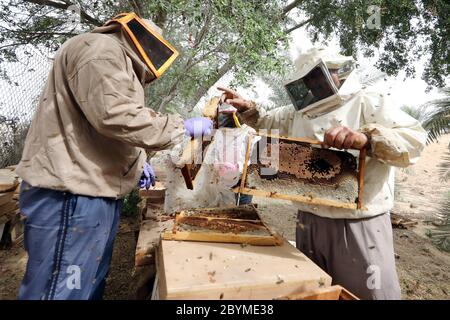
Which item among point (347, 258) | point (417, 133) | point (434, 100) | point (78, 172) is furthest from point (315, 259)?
point (434, 100)

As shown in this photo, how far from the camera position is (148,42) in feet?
7.06

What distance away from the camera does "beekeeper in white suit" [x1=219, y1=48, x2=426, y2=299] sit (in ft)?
6.53

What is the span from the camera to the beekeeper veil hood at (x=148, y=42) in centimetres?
209

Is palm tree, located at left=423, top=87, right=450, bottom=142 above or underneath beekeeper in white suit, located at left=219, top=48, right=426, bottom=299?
above

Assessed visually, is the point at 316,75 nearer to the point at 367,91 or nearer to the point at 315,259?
the point at 367,91

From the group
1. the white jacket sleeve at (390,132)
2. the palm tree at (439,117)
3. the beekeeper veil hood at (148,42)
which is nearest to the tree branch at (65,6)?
the beekeeper veil hood at (148,42)

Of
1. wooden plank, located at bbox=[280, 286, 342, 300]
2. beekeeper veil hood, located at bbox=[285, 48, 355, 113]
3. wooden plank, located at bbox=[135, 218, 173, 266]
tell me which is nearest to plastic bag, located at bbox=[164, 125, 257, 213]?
wooden plank, located at bbox=[135, 218, 173, 266]

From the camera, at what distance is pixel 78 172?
6.18 feet

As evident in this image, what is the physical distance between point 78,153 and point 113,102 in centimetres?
43

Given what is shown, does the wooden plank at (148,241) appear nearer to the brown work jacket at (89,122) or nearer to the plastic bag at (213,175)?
the plastic bag at (213,175)

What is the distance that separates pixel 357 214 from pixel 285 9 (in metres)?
7.73

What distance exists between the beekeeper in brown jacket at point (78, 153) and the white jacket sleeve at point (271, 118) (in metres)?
1.24

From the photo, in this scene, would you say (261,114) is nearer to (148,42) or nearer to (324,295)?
(148,42)

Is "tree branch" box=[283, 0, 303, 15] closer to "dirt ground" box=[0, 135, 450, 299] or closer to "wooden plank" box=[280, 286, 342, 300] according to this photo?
"dirt ground" box=[0, 135, 450, 299]
